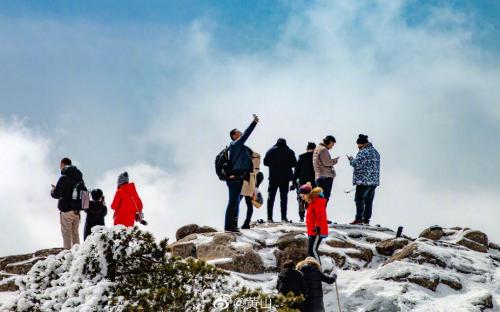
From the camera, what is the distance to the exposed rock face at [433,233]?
64.6 feet

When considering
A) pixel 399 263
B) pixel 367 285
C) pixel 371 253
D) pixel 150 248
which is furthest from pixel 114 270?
pixel 371 253

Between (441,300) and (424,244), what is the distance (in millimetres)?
2739

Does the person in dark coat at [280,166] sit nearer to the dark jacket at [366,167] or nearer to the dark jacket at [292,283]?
the dark jacket at [366,167]

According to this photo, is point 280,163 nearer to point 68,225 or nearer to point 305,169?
point 305,169

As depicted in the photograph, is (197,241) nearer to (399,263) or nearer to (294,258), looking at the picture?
(294,258)

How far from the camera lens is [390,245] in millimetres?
17625

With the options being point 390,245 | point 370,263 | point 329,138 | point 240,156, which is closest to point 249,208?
point 240,156

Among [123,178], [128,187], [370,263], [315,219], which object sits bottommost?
[370,263]

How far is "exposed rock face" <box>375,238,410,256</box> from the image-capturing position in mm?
17562

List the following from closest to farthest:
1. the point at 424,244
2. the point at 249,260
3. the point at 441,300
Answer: the point at 441,300
the point at 249,260
the point at 424,244

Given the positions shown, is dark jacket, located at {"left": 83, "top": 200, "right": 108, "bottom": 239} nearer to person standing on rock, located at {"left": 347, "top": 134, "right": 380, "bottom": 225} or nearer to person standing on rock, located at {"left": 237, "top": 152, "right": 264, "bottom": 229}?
person standing on rock, located at {"left": 237, "top": 152, "right": 264, "bottom": 229}

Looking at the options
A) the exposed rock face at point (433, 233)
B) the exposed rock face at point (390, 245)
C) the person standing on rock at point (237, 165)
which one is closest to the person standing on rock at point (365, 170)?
the exposed rock face at point (390, 245)

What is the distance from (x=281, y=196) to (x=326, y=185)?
4.69 ft

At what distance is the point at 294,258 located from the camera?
16.0 meters
